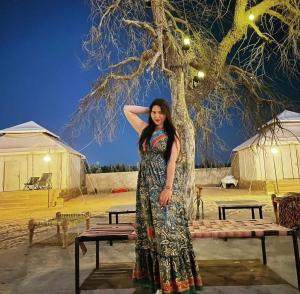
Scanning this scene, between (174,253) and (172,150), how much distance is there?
85 cm

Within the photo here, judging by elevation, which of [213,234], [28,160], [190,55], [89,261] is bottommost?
[89,261]

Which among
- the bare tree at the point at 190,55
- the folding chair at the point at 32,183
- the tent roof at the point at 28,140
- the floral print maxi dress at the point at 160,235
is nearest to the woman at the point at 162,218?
the floral print maxi dress at the point at 160,235

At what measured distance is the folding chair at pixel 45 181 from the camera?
15602 mm

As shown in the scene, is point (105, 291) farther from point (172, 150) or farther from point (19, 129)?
point (19, 129)

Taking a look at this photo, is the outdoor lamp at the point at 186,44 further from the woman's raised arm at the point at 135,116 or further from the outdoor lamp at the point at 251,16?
the woman's raised arm at the point at 135,116

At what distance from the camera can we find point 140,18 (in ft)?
23.2

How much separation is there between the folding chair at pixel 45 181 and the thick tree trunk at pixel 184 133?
1004cm

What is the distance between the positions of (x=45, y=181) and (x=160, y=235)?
14282 mm

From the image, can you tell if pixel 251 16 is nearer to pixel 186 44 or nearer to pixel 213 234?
pixel 186 44

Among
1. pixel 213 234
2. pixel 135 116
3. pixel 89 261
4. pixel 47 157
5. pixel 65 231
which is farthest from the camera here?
pixel 47 157

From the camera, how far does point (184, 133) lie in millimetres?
7055

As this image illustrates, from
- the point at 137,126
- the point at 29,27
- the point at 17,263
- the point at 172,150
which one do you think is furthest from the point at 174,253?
the point at 29,27

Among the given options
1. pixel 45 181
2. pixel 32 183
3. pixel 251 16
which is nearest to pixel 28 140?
pixel 32 183

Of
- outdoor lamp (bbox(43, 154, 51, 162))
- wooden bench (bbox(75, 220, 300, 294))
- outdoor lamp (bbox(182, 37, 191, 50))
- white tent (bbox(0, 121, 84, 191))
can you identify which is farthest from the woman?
outdoor lamp (bbox(43, 154, 51, 162))
